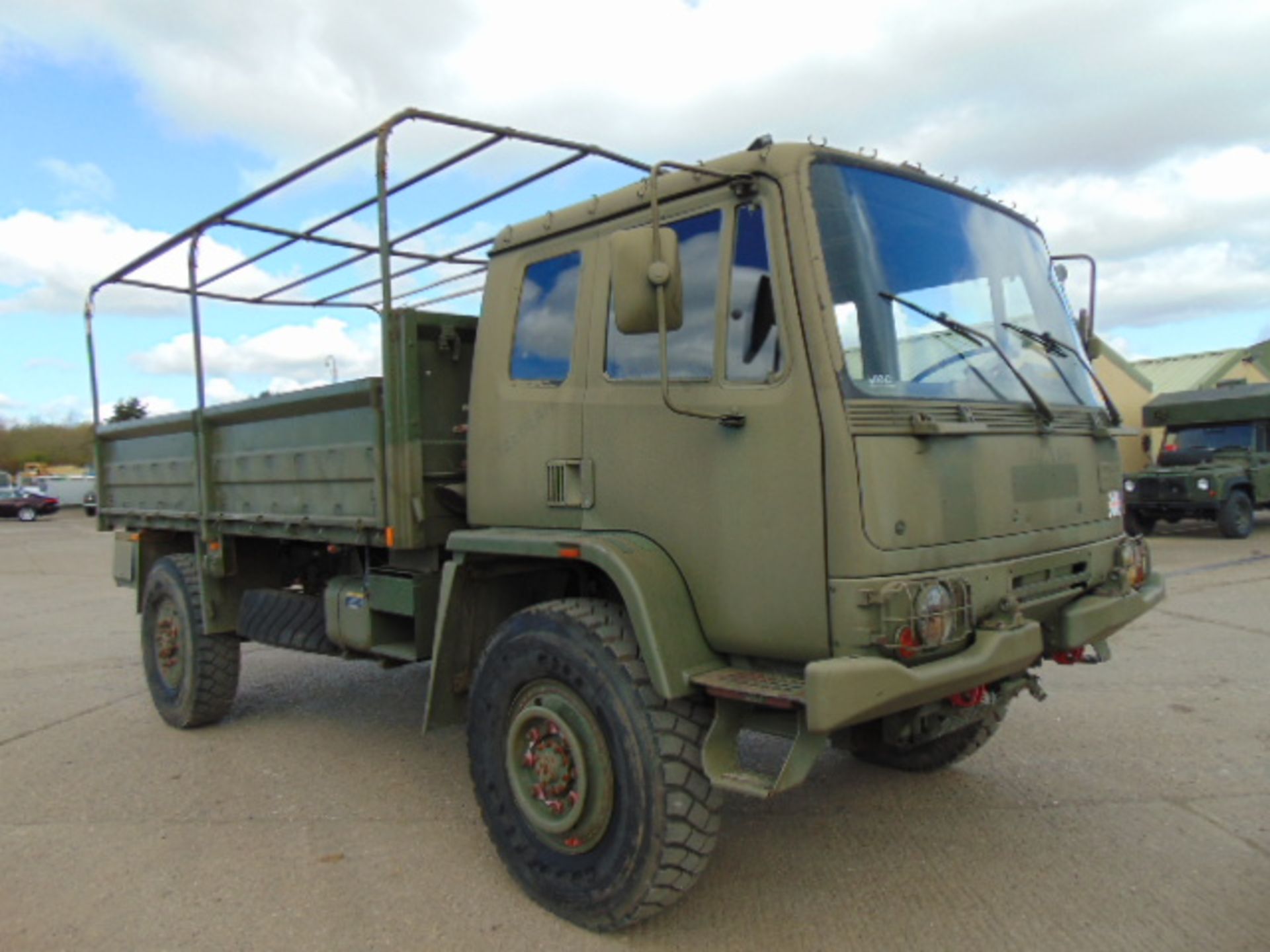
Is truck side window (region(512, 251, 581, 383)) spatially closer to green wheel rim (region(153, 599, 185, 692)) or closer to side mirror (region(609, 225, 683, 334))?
side mirror (region(609, 225, 683, 334))

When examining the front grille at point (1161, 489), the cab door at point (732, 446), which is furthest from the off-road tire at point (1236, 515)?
the cab door at point (732, 446)

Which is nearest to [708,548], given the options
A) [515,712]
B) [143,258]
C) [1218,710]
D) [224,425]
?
[515,712]

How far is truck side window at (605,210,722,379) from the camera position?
3369mm

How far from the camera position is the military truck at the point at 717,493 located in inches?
121

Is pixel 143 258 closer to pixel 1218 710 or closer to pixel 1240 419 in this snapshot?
pixel 1218 710

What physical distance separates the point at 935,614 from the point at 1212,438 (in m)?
17.2

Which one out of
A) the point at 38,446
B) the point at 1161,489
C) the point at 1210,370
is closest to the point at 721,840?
the point at 1161,489

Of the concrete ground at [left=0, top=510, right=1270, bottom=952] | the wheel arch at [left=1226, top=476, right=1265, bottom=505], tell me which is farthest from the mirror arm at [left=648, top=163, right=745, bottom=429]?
the wheel arch at [left=1226, top=476, right=1265, bottom=505]

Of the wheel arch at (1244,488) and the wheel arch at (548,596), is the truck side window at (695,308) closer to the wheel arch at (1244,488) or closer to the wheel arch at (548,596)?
the wheel arch at (548,596)

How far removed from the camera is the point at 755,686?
10.1ft

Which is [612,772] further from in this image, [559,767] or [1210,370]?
[1210,370]

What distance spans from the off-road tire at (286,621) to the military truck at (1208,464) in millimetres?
14498

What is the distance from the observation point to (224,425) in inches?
227

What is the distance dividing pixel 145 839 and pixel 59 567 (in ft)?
52.7
